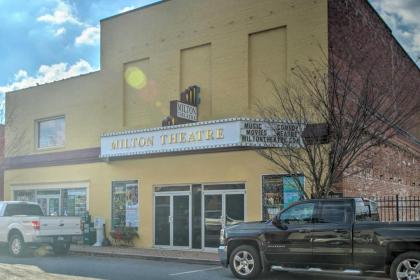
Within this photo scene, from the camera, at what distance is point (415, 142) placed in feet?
82.7

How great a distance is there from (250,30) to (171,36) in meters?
3.57

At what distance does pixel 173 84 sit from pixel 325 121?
662 cm

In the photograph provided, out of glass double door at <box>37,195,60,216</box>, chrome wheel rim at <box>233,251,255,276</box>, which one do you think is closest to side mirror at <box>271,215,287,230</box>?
chrome wheel rim at <box>233,251,255,276</box>

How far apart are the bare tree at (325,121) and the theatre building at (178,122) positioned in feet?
1.43

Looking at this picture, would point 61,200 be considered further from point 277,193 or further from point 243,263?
point 243,263

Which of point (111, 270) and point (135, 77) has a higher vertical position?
point (135, 77)

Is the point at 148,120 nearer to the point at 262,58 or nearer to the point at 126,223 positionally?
the point at 126,223

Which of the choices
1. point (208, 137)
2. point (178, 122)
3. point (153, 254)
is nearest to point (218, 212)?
point (153, 254)

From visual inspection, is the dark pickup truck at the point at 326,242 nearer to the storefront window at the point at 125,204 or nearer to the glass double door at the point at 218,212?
the glass double door at the point at 218,212

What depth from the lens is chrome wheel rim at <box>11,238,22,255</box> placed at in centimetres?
1748

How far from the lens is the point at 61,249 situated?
60.0ft

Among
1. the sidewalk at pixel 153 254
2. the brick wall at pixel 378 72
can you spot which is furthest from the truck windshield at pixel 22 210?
the brick wall at pixel 378 72

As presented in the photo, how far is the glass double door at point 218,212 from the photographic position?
57.0 ft

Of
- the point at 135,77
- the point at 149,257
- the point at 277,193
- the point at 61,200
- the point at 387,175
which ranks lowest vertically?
the point at 149,257
